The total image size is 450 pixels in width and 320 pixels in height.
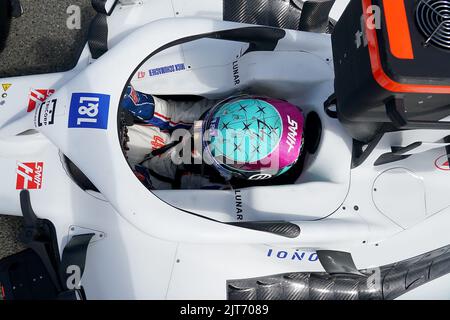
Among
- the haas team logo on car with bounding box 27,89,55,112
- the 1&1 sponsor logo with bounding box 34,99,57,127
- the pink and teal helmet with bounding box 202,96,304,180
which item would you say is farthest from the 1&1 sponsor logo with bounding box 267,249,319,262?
the haas team logo on car with bounding box 27,89,55,112

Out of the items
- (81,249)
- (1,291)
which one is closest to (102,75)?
(81,249)

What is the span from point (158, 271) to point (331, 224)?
1.48ft

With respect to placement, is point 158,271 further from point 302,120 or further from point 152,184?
point 302,120

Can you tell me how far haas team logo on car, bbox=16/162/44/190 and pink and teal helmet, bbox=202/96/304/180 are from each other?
0.47 metres

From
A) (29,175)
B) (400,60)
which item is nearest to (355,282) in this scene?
(400,60)

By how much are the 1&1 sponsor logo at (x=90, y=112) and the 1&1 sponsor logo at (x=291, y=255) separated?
20.8 inches

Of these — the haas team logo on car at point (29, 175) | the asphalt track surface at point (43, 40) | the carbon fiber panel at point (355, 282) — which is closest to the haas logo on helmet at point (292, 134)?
the carbon fiber panel at point (355, 282)

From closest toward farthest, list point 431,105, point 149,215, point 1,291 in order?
point 431,105 < point 149,215 < point 1,291

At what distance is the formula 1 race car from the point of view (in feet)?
3.19

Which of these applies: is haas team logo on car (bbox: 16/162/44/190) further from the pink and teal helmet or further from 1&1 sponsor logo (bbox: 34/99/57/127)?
the pink and teal helmet

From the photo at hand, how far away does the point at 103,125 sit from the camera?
3.22 ft

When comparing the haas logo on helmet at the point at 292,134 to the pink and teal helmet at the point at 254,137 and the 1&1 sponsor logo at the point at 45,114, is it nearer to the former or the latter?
the pink and teal helmet at the point at 254,137

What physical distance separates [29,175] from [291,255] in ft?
2.40

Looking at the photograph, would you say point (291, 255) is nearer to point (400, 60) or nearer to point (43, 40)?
point (400, 60)
